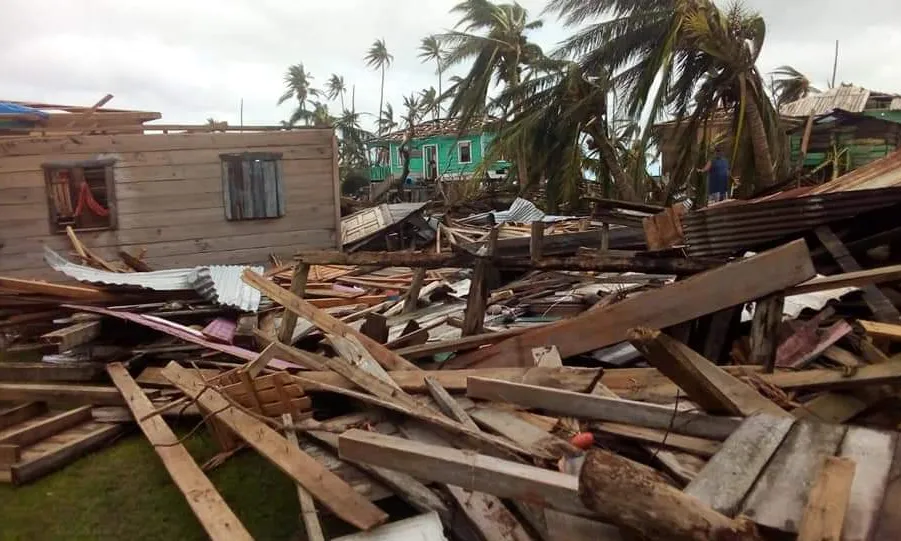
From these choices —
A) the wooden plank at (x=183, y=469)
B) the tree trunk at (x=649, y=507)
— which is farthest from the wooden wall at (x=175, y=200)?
the tree trunk at (x=649, y=507)

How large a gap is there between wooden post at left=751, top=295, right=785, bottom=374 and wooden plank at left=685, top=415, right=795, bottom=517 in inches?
35.2

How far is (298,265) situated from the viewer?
5.71 m

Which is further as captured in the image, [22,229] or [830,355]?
[22,229]

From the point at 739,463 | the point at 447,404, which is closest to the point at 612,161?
the point at 447,404

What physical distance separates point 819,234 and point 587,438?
2321 millimetres

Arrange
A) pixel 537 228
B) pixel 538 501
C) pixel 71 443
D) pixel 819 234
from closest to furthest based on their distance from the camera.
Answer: pixel 538 501 → pixel 819 234 → pixel 71 443 → pixel 537 228

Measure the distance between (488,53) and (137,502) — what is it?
25.6 m

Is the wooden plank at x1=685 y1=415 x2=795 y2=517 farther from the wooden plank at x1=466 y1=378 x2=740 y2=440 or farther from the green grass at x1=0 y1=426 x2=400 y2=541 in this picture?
the green grass at x1=0 y1=426 x2=400 y2=541

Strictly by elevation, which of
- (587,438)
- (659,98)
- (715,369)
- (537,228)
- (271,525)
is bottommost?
(271,525)

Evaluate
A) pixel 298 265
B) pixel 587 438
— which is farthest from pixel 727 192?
pixel 587 438

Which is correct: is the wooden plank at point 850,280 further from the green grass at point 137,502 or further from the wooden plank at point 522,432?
the green grass at point 137,502

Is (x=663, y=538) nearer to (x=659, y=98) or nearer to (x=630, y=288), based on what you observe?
(x=630, y=288)

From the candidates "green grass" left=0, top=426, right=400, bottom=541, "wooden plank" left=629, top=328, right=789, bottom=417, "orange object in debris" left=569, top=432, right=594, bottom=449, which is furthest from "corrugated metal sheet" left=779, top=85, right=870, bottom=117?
"green grass" left=0, top=426, right=400, bottom=541

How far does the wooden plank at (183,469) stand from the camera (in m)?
3.41
